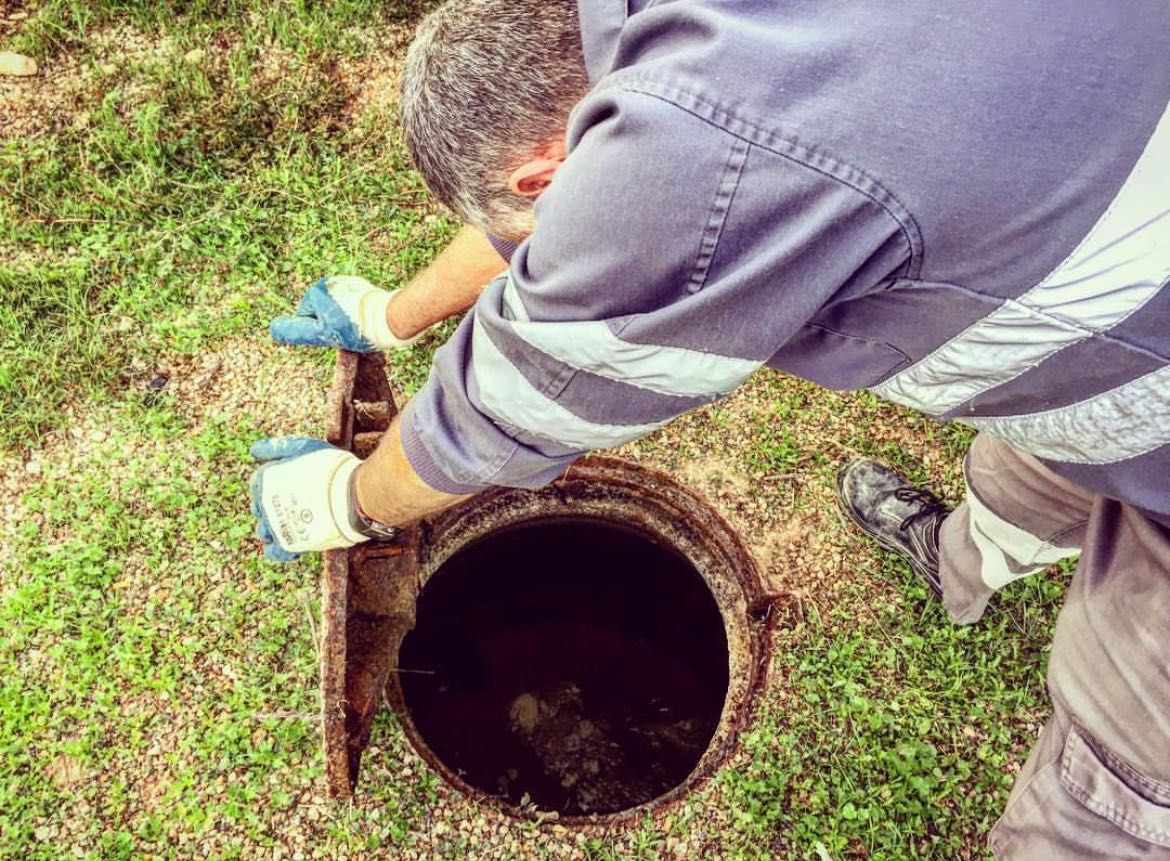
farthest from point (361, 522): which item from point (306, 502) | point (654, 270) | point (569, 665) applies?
point (569, 665)

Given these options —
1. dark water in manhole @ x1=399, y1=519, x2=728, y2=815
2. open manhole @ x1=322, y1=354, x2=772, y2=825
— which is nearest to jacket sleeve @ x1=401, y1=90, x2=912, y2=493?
open manhole @ x1=322, y1=354, x2=772, y2=825

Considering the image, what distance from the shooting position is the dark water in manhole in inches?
116

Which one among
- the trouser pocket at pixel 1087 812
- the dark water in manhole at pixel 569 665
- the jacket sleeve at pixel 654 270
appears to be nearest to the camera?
the jacket sleeve at pixel 654 270

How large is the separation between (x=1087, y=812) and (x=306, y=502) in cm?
174

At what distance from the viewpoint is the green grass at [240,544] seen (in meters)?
2.28

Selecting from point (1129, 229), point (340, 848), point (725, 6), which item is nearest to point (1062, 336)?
point (1129, 229)

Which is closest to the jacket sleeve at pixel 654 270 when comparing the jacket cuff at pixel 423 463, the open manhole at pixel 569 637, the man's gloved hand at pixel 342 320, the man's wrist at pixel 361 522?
the jacket cuff at pixel 423 463

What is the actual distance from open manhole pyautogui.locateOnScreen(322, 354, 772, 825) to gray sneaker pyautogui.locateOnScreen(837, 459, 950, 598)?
14.8 inches

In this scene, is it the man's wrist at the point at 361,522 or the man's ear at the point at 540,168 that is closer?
the man's ear at the point at 540,168

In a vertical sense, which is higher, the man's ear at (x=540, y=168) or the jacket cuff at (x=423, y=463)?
the man's ear at (x=540, y=168)

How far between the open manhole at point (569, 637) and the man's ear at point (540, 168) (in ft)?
3.24

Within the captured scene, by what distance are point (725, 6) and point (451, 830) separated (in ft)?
6.67

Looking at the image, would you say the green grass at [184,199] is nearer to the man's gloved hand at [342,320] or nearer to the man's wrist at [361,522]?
the man's gloved hand at [342,320]

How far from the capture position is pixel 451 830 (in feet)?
7.41
